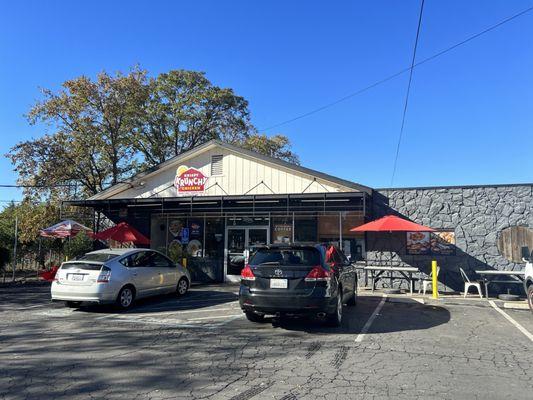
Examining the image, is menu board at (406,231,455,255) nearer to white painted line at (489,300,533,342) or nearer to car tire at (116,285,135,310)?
white painted line at (489,300,533,342)

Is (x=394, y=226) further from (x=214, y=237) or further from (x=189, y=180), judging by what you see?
(x=189, y=180)

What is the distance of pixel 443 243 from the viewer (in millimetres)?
15312

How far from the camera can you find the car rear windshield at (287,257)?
27.0 feet

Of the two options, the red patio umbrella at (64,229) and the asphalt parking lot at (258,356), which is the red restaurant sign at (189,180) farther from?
the asphalt parking lot at (258,356)

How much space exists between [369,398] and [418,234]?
38.3 feet

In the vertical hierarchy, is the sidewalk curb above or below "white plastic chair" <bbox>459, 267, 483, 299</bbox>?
below

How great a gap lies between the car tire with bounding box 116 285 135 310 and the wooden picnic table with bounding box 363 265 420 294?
7.77 metres

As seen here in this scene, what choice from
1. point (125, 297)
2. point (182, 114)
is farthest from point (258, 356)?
point (182, 114)

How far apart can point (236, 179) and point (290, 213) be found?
2.58 metres

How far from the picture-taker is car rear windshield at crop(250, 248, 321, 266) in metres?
8.23

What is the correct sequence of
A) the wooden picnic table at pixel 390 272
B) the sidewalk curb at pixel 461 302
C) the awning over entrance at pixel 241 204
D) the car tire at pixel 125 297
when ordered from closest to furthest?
the car tire at pixel 125 297 < the sidewalk curb at pixel 461 302 < the wooden picnic table at pixel 390 272 < the awning over entrance at pixel 241 204

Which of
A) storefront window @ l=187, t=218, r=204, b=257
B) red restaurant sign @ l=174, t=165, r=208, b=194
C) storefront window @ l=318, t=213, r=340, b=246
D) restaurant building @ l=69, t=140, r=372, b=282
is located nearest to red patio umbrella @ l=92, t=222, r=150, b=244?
restaurant building @ l=69, t=140, r=372, b=282

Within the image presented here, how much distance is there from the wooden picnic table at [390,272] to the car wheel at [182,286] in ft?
19.8

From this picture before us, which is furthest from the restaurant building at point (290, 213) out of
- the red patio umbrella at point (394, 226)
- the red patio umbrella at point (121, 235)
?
the red patio umbrella at point (121, 235)
